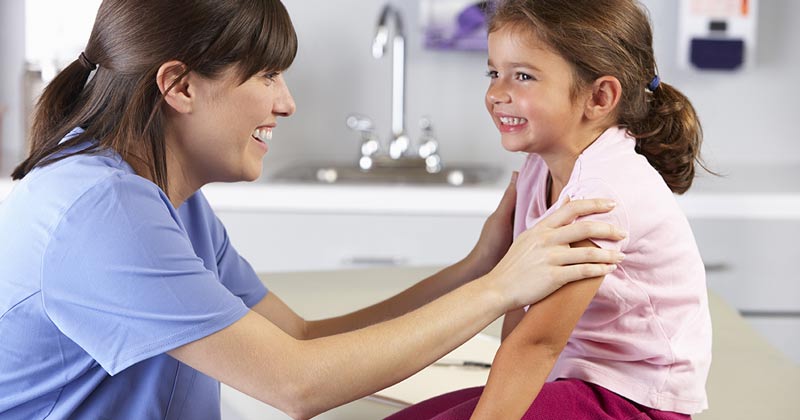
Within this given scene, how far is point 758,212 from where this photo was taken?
2756 millimetres

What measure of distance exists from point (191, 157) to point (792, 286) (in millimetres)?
1970

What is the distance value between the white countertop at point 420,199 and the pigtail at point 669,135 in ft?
4.28

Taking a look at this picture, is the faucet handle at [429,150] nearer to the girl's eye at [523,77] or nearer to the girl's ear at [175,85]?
the girl's eye at [523,77]

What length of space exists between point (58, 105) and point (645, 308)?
0.75 metres

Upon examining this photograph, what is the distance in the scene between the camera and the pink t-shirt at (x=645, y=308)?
127 cm

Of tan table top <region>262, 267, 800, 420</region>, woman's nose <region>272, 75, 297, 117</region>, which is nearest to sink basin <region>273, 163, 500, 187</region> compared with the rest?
tan table top <region>262, 267, 800, 420</region>

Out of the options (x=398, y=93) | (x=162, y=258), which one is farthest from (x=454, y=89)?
(x=162, y=258)

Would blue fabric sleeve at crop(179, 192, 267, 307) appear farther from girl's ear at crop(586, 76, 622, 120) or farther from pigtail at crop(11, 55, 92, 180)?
girl's ear at crop(586, 76, 622, 120)

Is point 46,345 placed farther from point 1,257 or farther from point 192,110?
point 192,110

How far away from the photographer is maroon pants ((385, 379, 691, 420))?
3.97 ft

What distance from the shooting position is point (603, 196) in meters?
1.28

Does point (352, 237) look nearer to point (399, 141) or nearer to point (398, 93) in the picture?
point (399, 141)

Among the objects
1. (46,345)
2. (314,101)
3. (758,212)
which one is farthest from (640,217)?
(314,101)

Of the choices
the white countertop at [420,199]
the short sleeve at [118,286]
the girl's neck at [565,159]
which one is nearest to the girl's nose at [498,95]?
the girl's neck at [565,159]
